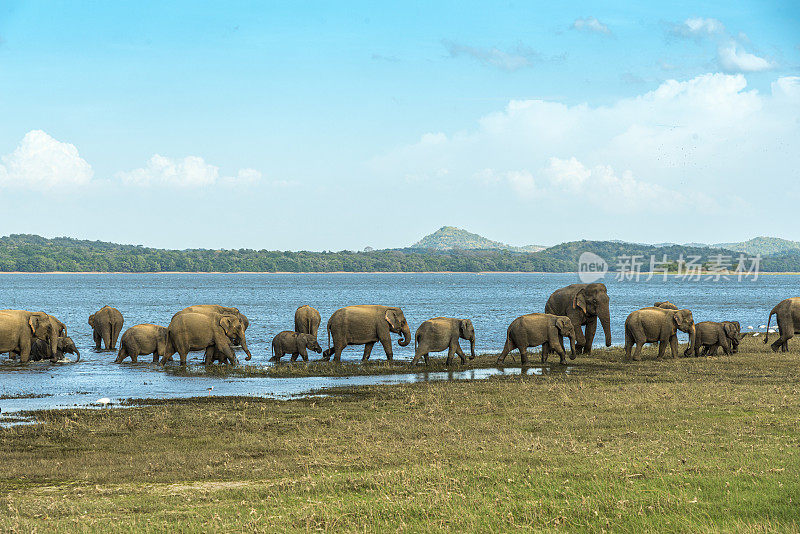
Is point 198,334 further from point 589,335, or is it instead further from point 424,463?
point 424,463

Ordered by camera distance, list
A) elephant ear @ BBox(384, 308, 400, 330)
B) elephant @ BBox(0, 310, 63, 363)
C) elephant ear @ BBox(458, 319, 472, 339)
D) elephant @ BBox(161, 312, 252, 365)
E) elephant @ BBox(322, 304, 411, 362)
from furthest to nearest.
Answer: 1. elephant @ BBox(0, 310, 63, 363)
2. elephant ear @ BBox(384, 308, 400, 330)
3. elephant @ BBox(322, 304, 411, 362)
4. elephant @ BBox(161, 312, 252, 365)
5. elephant ear @ BBox(458, 319, 472, 339)

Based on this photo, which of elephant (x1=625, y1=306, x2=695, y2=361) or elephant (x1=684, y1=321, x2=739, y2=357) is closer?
elephant (x1=625, y1=306, x2=695, y2=361)

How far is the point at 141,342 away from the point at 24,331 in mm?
4766

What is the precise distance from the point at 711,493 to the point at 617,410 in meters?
8.13

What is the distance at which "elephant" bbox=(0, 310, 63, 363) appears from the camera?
35.2 meters

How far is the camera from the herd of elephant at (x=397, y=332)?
3139 centimetres

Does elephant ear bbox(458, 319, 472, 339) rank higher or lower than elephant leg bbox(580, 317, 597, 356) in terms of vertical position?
higher

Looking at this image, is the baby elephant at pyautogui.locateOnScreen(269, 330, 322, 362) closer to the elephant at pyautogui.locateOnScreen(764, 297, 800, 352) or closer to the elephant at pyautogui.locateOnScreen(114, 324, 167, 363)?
the elephant at pyautogui.locateOnScreen(114, 324, 167, 363)

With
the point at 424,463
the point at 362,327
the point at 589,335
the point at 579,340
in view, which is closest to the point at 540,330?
the point at 589,335

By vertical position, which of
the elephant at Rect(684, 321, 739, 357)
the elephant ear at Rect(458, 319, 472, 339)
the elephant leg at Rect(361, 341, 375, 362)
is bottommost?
the elephant leg at Rect(361, 341, 375, 362)

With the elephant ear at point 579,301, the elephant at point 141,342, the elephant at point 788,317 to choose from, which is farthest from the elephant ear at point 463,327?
the elephant at point 788,317

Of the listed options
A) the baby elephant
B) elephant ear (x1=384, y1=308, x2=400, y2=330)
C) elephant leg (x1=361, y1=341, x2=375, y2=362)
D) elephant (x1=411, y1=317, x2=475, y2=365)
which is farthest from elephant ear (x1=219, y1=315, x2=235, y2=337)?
elephant (x1=411, y1=317, x2=475, y2=365)

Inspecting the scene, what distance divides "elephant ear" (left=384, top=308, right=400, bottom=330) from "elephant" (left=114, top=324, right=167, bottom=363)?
32.7ft

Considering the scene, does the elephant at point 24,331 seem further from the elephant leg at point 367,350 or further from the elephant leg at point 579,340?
the elephant leg at point 579,340
